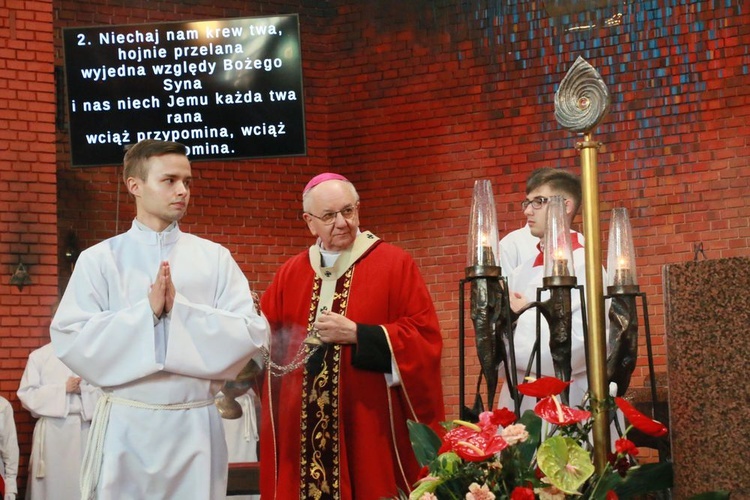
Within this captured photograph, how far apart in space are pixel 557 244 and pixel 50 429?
7.28 metres

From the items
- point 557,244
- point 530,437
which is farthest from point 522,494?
point 557,244

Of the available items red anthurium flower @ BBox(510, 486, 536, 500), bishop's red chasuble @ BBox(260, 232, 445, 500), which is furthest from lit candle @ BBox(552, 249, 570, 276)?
bishop's red chasuble @ BBox(260, 232, 445, 500)

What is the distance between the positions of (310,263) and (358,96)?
22.7 feet

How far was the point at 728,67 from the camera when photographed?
10.3m

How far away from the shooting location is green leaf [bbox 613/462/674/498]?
2697mm

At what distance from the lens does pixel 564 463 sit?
2.58 meters

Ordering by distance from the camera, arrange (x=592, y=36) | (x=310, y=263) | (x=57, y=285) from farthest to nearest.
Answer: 1. (x=592, y=36)
2. (x=57, y=285)
3. (x=310, y=263)

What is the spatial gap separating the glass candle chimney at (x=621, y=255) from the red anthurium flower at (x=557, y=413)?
110cm

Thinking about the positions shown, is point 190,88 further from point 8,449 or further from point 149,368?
point 149,368

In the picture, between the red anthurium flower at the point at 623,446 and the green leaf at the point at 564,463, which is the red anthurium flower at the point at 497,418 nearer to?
the green leaf at the point at 564,463

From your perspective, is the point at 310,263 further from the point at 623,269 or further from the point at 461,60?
the point at 461,60

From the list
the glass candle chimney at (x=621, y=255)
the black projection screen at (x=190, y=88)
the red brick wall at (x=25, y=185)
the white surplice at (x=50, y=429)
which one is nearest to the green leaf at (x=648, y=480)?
the glass candle chimney at (x=621, y=255)

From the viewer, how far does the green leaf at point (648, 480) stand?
2697mm

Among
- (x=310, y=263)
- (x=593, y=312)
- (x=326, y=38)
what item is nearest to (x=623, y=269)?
(x=593, y=312)
